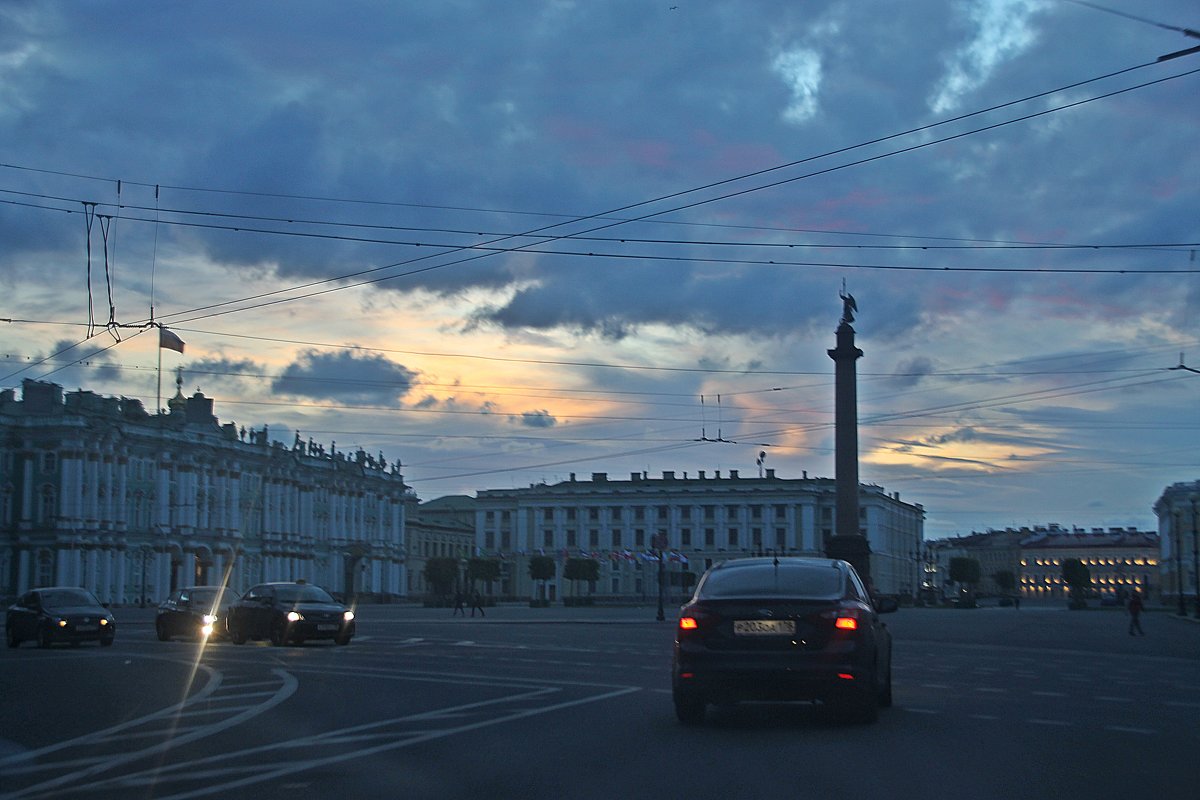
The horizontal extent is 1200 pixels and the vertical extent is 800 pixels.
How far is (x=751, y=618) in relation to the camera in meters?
12.8

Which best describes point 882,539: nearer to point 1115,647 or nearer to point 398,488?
point 398,488

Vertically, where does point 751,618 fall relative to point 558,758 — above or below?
above

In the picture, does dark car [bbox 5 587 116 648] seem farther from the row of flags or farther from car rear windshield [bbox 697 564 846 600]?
the row of flags

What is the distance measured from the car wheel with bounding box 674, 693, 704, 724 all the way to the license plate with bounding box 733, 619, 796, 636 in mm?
841

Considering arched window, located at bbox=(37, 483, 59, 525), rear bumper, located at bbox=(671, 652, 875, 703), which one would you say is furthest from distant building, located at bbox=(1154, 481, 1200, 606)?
rear bumper, located at bbox=(671, 652, 875, 703)

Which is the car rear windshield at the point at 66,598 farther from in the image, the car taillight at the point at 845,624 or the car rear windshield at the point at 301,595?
the car taillight at the point at 845,624

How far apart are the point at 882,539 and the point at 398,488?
52.2 meters

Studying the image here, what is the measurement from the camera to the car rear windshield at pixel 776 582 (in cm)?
1314

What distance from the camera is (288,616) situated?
102 feet

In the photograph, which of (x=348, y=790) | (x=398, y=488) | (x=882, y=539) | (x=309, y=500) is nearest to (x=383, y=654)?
(x=348, y=790)

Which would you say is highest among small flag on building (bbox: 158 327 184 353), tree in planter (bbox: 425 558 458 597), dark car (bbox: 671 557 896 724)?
small flag on building (bbox: 158 327 184 353)

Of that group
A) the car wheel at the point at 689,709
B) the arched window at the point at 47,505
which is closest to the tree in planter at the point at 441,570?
the arched window at the point at 47,505

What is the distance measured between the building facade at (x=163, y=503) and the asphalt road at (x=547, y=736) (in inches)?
2856

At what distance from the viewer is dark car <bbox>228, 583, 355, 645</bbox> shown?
30969 millimetres
